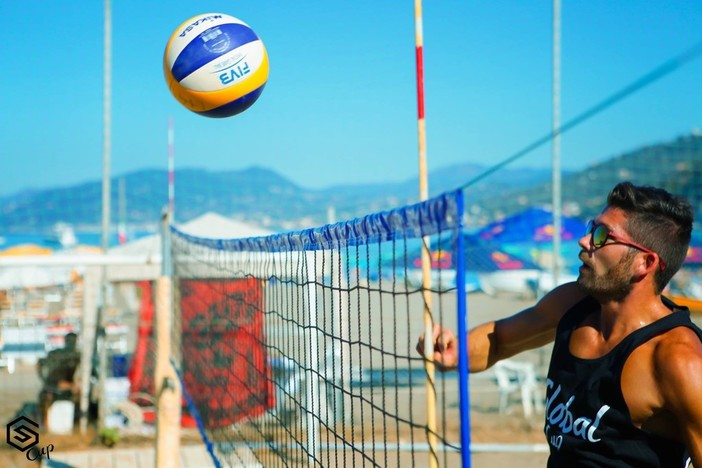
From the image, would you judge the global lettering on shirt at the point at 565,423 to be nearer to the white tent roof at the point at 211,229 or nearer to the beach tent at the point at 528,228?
the white tent roof at the point at 211,229

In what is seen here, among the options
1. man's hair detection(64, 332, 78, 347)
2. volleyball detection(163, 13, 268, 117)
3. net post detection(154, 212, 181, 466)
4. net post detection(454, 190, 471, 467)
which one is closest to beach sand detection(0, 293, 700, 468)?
man's hair detection(64, 332, 78, 347)

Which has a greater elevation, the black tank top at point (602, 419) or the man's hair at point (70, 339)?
the black tank top at point (602, 419)

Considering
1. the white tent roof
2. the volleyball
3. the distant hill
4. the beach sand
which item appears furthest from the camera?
the distant hill

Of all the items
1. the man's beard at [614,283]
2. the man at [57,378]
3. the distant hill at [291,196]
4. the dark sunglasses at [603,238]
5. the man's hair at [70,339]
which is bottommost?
the man at [57,378]

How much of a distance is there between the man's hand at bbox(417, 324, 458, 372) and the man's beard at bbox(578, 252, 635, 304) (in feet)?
1.33

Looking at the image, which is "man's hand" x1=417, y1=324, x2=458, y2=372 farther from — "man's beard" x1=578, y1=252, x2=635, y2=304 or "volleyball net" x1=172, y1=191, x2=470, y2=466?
"man's beard" x1=578, y1=252, x2=635, y2=304

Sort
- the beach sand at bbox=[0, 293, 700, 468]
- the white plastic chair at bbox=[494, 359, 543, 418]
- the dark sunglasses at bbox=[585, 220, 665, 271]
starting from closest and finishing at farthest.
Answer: the dark sunglasses at bbox=[585, 220, 665, 271] → the beach sand at bbox=[0, 293, 700, 468] → the white plastic chair at bbox=[494, 359, 543, 418]

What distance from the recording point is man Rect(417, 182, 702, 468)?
7.04ft

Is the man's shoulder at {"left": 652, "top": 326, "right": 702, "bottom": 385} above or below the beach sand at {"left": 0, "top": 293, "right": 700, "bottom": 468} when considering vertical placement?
above

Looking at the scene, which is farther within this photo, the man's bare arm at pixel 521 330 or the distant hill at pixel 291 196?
the distant hill at pixel 291 196

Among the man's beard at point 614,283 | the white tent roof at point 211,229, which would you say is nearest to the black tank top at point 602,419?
the man's beard at point 614,283

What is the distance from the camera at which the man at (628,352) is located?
215 cm

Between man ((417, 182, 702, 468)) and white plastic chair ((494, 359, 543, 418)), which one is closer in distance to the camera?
man ((417, 182, 702, 468))

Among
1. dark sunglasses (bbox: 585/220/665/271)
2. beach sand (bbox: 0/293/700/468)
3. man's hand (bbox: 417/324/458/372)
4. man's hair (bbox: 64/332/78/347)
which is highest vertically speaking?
dark sunglasses (bbox: 585/220/665/271)
